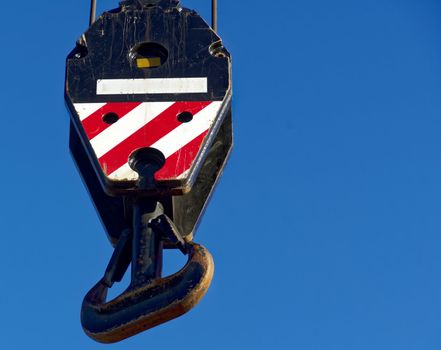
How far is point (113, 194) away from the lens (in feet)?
15.9

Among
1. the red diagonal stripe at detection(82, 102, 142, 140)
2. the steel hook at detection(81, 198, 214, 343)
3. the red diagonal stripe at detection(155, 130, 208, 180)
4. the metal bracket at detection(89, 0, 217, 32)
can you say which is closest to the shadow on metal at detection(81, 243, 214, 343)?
the steel hook at detection(81, 198, 214, 343)

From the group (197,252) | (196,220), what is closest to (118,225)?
(196,220)

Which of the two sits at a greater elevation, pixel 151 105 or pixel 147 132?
pixel 151 105

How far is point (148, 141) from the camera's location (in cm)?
498

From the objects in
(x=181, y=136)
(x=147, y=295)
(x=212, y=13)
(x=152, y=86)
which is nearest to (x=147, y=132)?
(x=181, y=136)

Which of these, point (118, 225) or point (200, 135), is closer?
point (200, 135)

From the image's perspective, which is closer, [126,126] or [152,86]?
[126,126]

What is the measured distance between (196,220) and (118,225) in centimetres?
38

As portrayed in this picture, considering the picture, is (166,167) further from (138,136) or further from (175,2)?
(175,2)

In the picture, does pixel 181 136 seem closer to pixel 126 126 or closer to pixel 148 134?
pixel 148 134

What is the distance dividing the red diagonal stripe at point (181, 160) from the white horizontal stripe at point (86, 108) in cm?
48

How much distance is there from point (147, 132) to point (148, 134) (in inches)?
0.5

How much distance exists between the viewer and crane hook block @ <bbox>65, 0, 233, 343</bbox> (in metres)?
4.66

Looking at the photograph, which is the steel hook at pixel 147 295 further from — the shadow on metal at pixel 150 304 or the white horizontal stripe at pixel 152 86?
the white horizontal stripe at pixel 152 86
